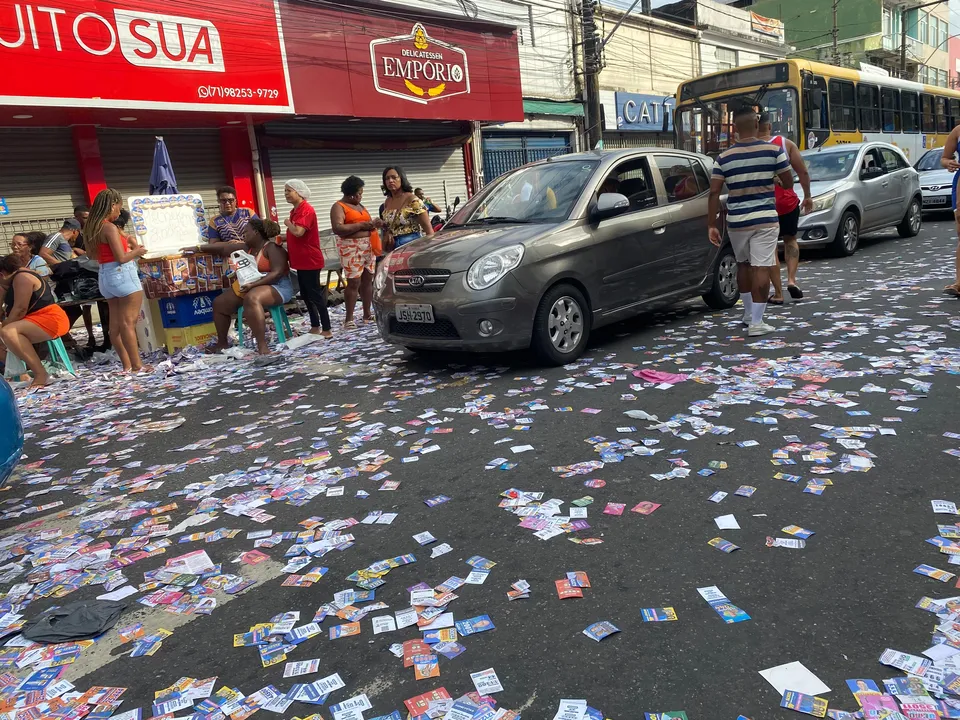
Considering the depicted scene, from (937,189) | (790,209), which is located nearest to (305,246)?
(790,209)

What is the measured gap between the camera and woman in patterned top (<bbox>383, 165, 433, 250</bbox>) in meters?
9.03

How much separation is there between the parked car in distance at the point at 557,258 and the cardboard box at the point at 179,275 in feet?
9.57

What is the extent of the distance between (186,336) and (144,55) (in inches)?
240

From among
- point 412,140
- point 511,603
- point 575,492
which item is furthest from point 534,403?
point 412,140

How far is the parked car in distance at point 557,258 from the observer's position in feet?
19.7

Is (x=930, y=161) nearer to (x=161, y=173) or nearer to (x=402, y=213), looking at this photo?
(x=402, y=213)

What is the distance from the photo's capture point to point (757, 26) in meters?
32.9

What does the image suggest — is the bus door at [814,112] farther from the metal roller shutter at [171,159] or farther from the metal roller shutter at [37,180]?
the metal roller shutter at [37,180]

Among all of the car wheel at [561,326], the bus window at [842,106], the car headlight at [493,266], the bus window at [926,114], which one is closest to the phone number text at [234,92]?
the car headlight at [493,266]

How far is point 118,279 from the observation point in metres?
7.66

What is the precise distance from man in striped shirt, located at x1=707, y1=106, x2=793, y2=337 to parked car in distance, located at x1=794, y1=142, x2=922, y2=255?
495 centimetres

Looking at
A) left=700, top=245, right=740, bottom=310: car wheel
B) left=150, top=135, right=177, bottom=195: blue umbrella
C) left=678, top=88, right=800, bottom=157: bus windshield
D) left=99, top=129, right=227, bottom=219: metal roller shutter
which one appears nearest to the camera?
left=700, top=245, right=740, bottom=310: car wheel

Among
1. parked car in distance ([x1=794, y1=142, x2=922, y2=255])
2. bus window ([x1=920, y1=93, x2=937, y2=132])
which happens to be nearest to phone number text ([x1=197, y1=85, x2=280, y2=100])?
parked car in distance ([x1=794, y1=142, x2=922, y2=255])

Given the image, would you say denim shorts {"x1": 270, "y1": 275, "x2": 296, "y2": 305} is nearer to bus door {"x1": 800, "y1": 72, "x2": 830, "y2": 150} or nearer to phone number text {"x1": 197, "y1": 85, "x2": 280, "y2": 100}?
phone number text {"x1": 197, "y1": 85, "x2": 280, "y2": 100}
